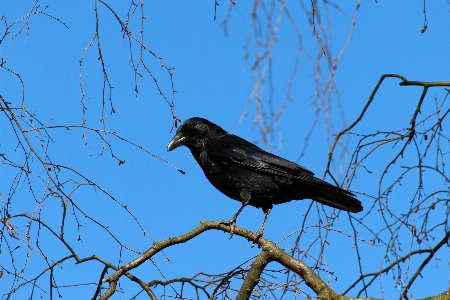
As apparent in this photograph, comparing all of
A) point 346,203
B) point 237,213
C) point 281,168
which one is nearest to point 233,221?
point 237,213

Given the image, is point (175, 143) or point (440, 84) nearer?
point (440, 84)

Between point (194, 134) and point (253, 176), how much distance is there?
103cm

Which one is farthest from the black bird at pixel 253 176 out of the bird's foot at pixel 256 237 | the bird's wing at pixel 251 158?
the bird's foot at pixel 256 237

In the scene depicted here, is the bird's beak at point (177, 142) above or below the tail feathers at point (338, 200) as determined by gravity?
above

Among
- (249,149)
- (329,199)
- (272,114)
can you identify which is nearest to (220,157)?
(249,149)

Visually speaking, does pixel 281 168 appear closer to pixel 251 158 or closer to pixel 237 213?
pixel 251 158

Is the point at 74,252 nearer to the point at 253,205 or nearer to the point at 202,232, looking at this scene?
the point at 202,232

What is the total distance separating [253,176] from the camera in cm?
579

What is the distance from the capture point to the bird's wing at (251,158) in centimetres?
570

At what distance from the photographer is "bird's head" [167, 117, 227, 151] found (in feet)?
21.0

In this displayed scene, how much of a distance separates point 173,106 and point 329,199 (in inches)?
78.8

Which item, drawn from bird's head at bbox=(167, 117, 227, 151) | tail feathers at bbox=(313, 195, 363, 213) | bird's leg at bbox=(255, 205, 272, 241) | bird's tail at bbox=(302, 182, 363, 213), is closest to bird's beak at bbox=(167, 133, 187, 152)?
bird's head at bbox=(167, 117, 227, 151)

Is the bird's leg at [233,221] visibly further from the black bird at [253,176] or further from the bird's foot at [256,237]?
the bird's foot at [256,237]

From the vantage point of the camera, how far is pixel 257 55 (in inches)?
116
